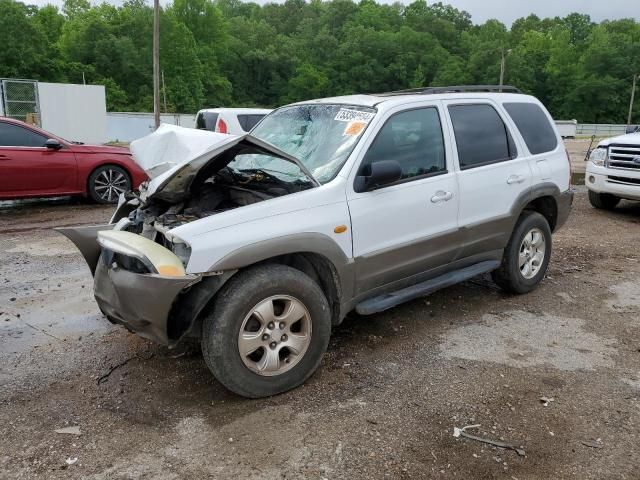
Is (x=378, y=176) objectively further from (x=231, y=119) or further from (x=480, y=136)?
Result: (x=231, y=119)

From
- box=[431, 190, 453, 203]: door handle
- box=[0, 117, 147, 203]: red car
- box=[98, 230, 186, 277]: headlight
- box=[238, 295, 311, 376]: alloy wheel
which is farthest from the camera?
box=[0, 117, 147, 203]: red car

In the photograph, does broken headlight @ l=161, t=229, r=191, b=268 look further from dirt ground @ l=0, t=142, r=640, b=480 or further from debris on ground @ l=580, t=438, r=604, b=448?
debris on ground @ l=580, t=438, r=604, b=448

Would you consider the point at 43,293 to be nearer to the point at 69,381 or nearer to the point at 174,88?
the point at 69,381

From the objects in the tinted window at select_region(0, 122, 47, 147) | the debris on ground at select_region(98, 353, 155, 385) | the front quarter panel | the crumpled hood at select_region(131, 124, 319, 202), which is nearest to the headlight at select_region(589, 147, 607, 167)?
the front quarter panel

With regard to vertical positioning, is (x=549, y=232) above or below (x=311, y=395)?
above

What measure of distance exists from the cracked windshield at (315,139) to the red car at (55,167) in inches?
185

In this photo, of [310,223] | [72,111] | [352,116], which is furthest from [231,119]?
[72,111]

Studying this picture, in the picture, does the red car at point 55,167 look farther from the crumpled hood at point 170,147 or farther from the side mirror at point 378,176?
the side mirror at point 378,176

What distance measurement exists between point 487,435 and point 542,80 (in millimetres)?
102668

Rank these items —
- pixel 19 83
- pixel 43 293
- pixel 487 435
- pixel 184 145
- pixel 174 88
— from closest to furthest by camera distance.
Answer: pixel 487 435, pixel 184 145, pixel 43 293, pixel 19 83, pixel 174 88

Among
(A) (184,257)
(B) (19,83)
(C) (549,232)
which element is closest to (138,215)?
(A) (184,257)

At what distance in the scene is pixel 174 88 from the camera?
8012 cm

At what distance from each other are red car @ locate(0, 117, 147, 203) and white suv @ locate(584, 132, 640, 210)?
294 inches

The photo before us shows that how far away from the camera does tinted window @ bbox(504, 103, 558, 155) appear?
16.6 ft
